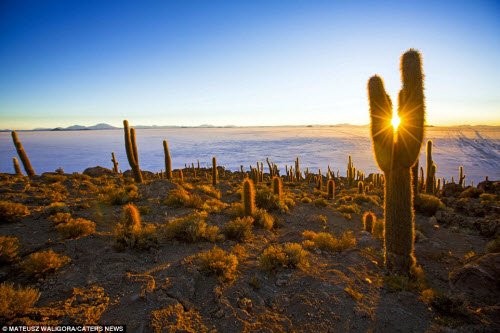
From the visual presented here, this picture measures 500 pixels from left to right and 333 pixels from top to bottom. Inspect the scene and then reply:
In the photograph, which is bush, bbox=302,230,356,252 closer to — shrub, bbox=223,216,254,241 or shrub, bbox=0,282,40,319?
shrub, bbox=223,216,254,241

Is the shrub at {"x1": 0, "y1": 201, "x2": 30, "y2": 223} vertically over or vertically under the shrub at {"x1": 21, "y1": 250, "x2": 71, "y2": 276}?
over

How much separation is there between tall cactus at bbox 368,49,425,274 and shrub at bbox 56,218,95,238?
857 centimetres

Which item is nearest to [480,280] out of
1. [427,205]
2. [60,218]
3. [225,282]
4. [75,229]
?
[225,282]

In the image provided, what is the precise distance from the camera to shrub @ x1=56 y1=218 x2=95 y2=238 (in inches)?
296

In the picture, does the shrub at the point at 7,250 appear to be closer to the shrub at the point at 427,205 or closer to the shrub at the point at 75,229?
the shrub at the point at 75,229

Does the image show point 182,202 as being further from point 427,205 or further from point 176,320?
point 427,205

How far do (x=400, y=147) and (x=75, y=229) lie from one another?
9122 millimetres

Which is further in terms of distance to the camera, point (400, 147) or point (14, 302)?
point (400, 147)

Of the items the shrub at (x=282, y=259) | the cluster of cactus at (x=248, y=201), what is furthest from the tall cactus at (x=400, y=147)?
the cluster of cactus at (x=248, y=201)

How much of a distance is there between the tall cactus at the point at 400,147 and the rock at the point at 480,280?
1119mm

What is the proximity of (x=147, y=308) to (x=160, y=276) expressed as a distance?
1.07m

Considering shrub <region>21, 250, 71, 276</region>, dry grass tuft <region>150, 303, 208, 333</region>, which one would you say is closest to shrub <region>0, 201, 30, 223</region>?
shrub <region>21, 250, 71, 276</region>

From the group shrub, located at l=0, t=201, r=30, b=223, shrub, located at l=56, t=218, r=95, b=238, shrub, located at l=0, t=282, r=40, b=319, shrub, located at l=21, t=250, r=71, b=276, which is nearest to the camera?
shrub, located at l=0, t=282, r=40, b=319

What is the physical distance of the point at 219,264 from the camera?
6.04 metres
